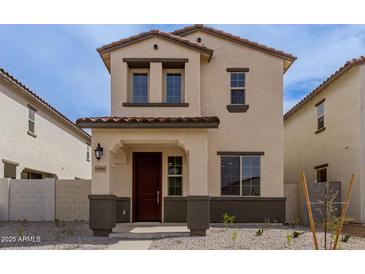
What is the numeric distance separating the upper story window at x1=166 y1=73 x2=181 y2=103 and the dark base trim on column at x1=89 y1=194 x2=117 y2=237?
4988mm

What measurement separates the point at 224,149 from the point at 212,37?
14.5 ft

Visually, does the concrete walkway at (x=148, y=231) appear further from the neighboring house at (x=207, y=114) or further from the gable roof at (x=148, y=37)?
the gable roof at (x=148, y=37)

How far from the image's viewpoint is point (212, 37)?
1627cm

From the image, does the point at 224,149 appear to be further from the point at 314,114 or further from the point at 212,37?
the point at 314,114

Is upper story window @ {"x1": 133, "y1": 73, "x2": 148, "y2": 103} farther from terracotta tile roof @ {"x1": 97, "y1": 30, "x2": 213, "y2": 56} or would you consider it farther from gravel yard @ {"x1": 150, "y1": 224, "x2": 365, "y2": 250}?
gravel yard @ {"x1": 150, "y1": 224, "x2": 365, "y2": 250}

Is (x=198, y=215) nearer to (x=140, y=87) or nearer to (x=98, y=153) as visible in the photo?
(x=98, y=153)

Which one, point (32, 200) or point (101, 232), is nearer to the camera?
point (101, 232)

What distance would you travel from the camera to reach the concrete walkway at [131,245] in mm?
10008

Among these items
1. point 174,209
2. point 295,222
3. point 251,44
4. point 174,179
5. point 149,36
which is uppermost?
point 149,36

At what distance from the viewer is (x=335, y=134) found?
17.1 m

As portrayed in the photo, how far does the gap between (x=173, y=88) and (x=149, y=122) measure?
400 cm

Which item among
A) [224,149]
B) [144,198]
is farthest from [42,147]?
[224,149]

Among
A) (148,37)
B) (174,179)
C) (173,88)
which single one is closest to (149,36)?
(148,37)

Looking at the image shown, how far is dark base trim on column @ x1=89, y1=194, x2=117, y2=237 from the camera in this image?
11.8 meters
